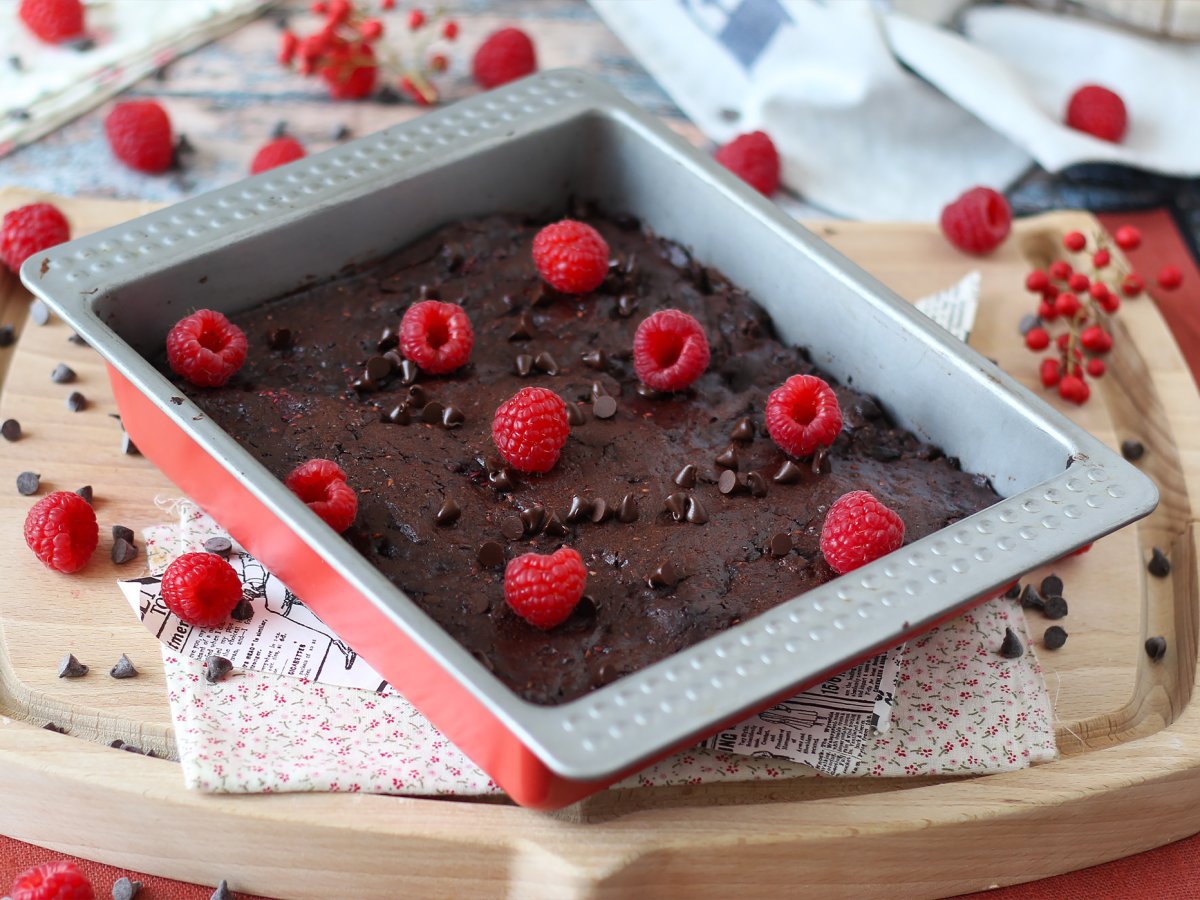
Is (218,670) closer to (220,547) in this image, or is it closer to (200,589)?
(200,589)

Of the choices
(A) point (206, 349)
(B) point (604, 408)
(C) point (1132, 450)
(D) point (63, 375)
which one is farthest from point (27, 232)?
(C) point (1132, 450)

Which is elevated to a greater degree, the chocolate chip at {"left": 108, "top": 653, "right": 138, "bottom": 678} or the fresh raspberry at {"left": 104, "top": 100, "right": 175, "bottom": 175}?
the fresh raspberry at {"left": 104, "top": 100, "right": 175, "bottom": 175}

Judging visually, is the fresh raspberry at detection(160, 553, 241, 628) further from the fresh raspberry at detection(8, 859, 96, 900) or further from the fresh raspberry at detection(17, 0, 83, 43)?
the fresh raspberry at detection(17, 0, 83, 43)

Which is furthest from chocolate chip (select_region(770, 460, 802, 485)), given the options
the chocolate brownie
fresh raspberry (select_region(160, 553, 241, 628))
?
fresh raspberry (select_region(160, 553, 241, 628))

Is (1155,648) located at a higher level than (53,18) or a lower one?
lower

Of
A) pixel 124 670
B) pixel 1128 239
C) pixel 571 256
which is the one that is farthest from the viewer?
pixel 1128 239
